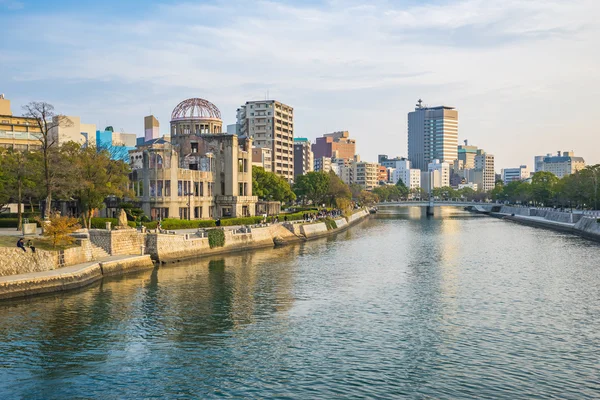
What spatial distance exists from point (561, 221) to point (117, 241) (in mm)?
111378

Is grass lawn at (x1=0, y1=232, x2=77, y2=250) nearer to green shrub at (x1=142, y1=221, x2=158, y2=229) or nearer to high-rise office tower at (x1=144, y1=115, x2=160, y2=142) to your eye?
green shrub at (x1=142, y1=221, x2=158, y2=229)

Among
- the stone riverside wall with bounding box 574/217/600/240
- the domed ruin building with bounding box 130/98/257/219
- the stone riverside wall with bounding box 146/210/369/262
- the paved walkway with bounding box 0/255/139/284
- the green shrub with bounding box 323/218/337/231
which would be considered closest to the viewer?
the paved walkway with bounding box 0/255/139/284

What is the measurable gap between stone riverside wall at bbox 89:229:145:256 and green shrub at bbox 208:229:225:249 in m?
12.7

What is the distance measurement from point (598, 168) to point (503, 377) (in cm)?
13829

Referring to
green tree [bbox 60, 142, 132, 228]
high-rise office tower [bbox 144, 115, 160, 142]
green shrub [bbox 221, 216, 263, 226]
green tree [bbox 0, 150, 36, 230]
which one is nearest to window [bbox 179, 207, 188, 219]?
green shrub [bbox 221, 216, 263, 226]

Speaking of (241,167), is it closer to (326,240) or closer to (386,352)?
(326,240)

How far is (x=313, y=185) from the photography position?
162625 millimetres

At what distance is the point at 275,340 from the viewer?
114ft

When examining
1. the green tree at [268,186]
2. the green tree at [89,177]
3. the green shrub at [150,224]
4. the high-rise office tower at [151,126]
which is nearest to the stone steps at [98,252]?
the green tree at [89,177]

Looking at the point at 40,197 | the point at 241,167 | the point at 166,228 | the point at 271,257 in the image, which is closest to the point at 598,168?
the point at 241,167

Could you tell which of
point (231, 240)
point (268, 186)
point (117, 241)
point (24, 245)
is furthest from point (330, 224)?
point (24, 245)

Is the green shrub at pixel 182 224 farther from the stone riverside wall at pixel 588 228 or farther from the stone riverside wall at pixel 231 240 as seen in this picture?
the stone riverside wall at pixel 588 228

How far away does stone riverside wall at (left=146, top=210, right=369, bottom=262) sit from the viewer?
65.4m

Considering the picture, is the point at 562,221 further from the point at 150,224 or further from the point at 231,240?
the point at 150,224
